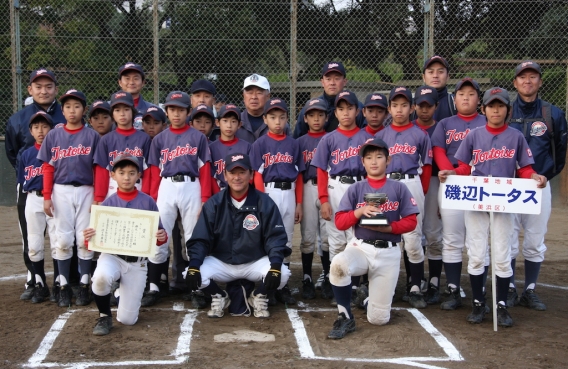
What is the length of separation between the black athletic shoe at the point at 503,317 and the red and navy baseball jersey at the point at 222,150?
2546 mm

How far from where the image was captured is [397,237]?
5312 millimetres

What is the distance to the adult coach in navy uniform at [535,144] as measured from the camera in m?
5.83

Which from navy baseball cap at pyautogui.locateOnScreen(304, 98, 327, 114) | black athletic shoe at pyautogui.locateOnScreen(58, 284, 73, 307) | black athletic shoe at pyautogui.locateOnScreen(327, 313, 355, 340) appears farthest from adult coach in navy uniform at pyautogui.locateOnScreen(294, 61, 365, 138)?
black athletic shoe at pyautogui.locateOnScreen(58, 284, 73, 307)

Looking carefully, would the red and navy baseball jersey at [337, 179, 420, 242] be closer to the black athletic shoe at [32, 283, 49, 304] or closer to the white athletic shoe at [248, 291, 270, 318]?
the white athletic shoe at [248, 291, 270, 318]

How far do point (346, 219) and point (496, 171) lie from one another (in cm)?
127

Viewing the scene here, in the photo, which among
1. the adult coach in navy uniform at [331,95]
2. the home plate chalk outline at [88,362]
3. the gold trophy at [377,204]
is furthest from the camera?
the adult coach in navy uniform at [331,95]

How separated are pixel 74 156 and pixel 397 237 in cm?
281

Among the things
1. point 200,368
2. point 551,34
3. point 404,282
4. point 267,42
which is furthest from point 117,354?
point 551,34

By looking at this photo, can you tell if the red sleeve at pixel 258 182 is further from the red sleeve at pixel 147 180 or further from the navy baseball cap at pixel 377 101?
the navy baseball cap at pixel 377 101

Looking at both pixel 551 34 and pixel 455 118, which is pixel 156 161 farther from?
pixel 551 34

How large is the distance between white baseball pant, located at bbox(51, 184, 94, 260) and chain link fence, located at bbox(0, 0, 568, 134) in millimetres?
5224

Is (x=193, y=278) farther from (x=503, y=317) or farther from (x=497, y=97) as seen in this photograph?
(x=497, y=97)

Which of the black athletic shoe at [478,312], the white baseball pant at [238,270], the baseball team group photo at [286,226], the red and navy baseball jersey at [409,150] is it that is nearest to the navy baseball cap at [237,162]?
the baseball team group photo at [286,226]

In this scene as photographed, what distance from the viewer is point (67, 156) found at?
19.1ft
